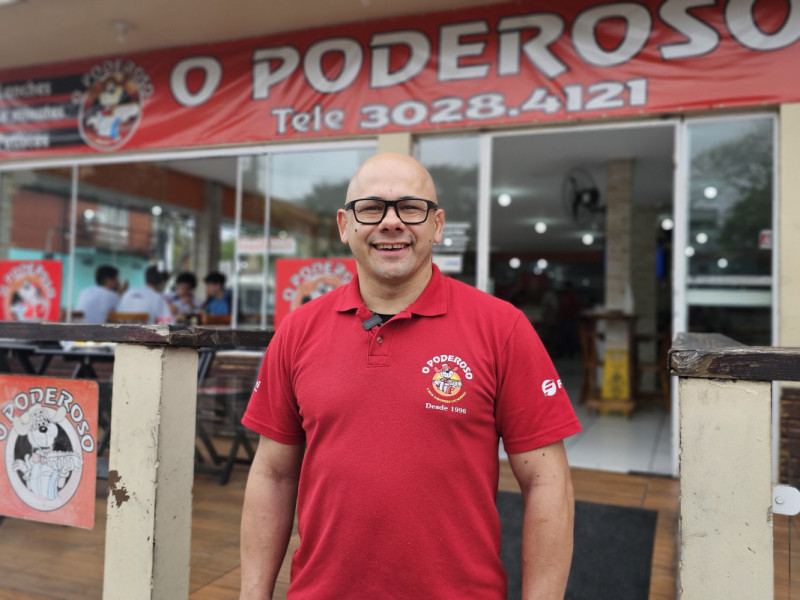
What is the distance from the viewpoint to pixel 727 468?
Answer: 112 cm

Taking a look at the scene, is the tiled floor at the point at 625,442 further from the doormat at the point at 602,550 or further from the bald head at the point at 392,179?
the bald head at the point at 392,179

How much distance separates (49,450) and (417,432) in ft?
3.62

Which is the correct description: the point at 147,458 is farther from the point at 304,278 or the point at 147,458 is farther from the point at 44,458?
the point at 304,278

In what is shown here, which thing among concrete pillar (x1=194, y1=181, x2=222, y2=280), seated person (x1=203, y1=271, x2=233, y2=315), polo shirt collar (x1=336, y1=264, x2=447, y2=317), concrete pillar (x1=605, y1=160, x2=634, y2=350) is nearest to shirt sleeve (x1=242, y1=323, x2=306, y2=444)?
polo shirt collar (x1=336, y1=264, x2=447, y2=317)

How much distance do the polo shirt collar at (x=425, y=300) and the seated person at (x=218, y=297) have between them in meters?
5.85

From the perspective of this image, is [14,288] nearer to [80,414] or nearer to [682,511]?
[80,414]

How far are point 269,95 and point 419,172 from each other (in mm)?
4094

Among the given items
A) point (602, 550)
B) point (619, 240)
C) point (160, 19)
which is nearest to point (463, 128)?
point (160, 19)

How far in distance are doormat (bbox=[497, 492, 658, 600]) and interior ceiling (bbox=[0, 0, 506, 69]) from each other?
10.7ft

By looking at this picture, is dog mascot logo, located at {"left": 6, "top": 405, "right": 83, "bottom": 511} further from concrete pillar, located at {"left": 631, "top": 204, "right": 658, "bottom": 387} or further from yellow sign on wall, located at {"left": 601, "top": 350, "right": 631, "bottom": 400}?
concrete pillar, located at {"left": 631, "top": 204, "right": 658, "bottom": 387}

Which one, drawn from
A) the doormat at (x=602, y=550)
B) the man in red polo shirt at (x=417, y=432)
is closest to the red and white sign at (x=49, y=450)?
the man in red polo shirt at (x=417, y=432)

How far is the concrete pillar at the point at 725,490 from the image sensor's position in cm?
111

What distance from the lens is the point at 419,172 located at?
4.27 feet

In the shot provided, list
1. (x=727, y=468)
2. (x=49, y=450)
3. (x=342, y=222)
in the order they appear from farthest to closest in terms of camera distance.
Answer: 1. (x=49, y=450)
2. (x=342, y=222)
3. (x=727, y=468)
